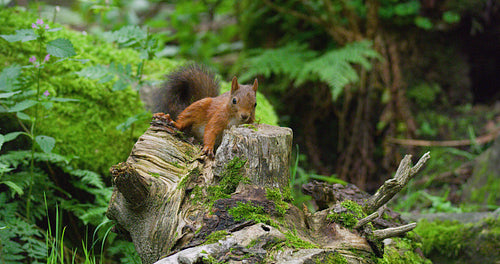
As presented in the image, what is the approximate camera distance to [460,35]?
6.14 meters

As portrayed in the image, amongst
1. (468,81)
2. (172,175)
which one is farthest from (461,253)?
(468,81)

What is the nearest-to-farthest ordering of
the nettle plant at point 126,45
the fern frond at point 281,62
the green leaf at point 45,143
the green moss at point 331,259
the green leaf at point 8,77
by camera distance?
the green moss at point 331,259 < the green leaf at point 45,143 < the green leaf at point 8,77 < the nettle plant at point 126,45 < the fern frond at point 281,62

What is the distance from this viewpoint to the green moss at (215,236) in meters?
1.71

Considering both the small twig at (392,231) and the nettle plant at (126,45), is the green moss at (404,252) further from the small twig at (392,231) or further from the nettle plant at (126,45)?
the nettle plant at (126,45)

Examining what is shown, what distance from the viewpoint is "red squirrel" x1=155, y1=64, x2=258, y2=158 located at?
2.51 metres

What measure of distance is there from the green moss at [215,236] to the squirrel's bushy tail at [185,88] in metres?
1.26

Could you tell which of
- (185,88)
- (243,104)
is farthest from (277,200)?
(185,88)

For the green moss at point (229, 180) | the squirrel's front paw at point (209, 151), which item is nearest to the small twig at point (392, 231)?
the green moss at point (229, 180)

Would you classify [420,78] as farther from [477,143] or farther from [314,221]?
[314,221]

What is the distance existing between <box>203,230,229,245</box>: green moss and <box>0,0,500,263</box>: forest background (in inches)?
67.4

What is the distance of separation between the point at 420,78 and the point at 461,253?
358 cm

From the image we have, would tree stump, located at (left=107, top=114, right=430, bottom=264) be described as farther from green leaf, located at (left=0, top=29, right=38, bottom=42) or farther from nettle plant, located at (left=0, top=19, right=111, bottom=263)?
green leaf, located at (left=0, top=29, right=38, bottom=42)

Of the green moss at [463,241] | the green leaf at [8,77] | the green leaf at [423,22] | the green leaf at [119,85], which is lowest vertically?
the green moss at [463,241]

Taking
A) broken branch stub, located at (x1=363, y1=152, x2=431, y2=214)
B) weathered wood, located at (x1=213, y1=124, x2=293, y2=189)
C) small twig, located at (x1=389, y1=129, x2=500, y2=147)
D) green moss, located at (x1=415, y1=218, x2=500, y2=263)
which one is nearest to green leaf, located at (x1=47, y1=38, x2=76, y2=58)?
weathered wood, located at (x1=213, y1=124, x2=293, y2=189)
